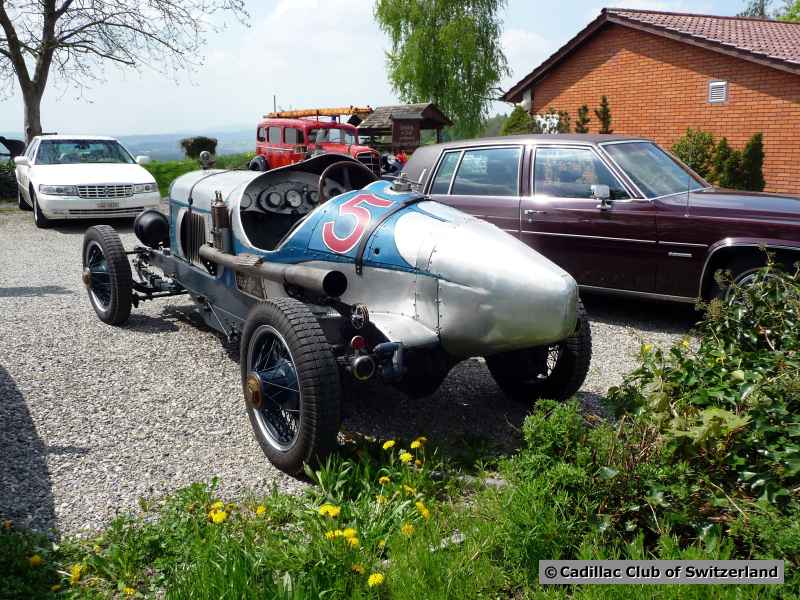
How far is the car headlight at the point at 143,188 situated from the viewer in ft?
42.1

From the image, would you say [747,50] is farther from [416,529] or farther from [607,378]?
[416,529]

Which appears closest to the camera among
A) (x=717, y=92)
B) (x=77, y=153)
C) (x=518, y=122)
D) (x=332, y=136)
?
(x=77, y=153)

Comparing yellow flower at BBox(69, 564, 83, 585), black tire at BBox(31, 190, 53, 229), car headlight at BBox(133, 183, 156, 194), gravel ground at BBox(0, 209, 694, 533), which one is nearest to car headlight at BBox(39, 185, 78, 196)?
black tire at BBox(31, 190, 53, 229)

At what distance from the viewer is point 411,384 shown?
13.5 ft

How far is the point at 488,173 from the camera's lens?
24.0ft

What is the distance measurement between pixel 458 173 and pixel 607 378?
3.21 meters

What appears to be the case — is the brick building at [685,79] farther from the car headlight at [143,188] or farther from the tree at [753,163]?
the car headlight at [143,188]

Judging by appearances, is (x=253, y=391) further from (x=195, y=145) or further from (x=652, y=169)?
A: (x=195, y=145)

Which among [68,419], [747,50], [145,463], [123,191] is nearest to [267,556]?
[145,463]

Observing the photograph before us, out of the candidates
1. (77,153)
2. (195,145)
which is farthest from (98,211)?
(195,145)

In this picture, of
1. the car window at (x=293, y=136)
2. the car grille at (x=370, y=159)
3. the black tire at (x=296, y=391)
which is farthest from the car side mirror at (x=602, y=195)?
the car window at (x=293, y=136)

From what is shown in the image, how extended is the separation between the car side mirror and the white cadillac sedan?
9100 mm

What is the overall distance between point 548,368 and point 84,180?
10.8 m

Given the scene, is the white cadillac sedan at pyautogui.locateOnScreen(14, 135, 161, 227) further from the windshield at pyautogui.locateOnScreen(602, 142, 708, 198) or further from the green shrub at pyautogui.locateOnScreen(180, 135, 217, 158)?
the green shrub at pyautogui.locateOnScreen(180, 135, 217, 158)
